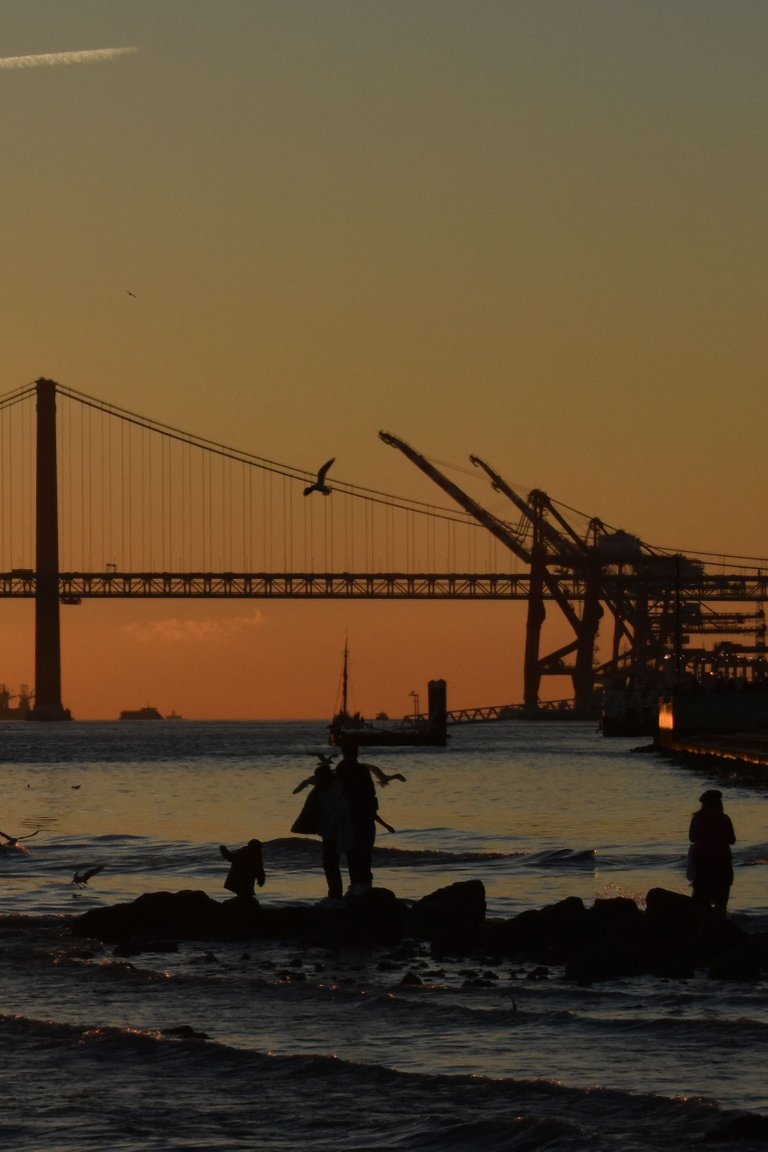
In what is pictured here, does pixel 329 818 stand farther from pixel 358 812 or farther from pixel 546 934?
pixel 546 934

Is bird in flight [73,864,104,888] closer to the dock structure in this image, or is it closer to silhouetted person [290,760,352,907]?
silhouetted person [290,760,352,907]

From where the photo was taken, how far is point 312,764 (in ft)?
281

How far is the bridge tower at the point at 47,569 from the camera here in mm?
154250

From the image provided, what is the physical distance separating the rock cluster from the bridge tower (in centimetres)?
13324

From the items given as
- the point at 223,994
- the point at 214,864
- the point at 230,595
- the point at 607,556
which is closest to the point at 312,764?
the point at 214,864

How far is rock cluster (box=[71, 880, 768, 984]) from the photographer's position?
18.2m

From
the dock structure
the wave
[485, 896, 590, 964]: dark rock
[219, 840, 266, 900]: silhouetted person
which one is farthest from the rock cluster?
the dock structure

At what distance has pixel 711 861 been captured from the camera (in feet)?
66.4

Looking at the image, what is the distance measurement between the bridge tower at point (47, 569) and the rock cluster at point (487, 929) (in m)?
133

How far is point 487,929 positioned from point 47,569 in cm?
13532

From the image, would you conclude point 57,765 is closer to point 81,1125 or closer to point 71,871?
point 71,871

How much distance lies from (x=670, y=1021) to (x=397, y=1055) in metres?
1.98

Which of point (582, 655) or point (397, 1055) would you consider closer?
point (397, 1055)

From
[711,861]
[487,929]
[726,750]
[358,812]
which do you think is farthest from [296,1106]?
[726,750]
